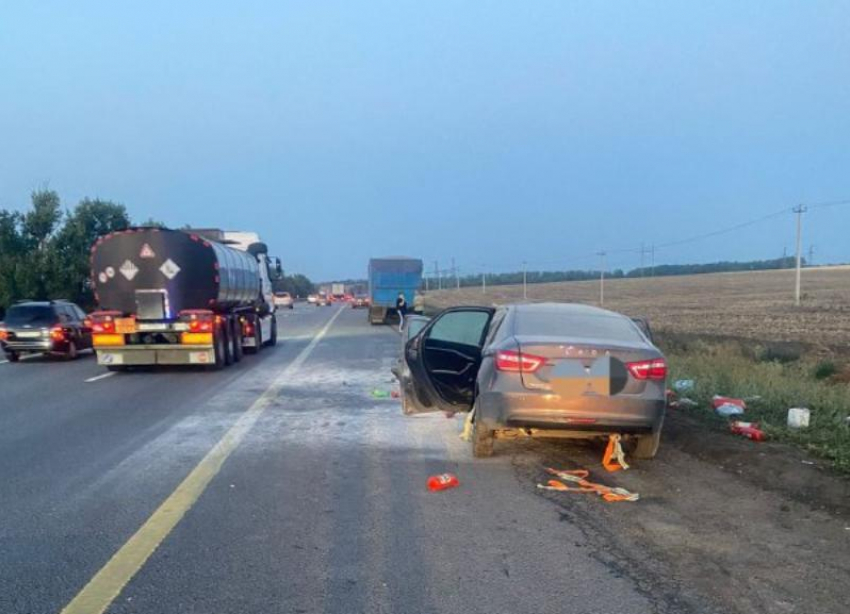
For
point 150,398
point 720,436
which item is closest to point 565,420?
point 720,436

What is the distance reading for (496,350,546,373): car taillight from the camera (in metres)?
7.79

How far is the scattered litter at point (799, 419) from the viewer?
955 cm

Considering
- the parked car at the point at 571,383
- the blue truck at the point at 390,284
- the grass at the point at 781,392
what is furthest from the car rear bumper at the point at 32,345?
the blue truck at the point at 390,284

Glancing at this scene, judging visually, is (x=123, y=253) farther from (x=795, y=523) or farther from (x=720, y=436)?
(x=795, y=523)

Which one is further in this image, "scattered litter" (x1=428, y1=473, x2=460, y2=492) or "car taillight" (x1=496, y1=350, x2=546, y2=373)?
"car taillight" (x1=496, y1=350, x2=546, y2=373)

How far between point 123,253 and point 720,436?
13278mm

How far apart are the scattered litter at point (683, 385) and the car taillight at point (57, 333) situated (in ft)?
50.7

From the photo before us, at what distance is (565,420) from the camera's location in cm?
768

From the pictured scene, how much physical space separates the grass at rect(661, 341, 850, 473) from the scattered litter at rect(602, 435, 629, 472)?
6.13 feet

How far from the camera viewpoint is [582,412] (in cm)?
765

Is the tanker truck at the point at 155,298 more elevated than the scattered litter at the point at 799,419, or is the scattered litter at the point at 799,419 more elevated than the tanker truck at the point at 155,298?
the tanker truck at the point at 155,298

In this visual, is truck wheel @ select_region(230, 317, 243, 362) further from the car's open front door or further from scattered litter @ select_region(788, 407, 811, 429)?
scattered litter @ select_region(788, 407, 811, 429)

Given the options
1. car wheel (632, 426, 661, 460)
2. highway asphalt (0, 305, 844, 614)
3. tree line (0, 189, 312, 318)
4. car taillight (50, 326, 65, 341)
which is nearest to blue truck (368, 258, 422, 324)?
tree line (0, 189, 312, 318)

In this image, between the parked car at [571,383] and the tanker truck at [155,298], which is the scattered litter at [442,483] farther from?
the tanker truck at [155,298]
